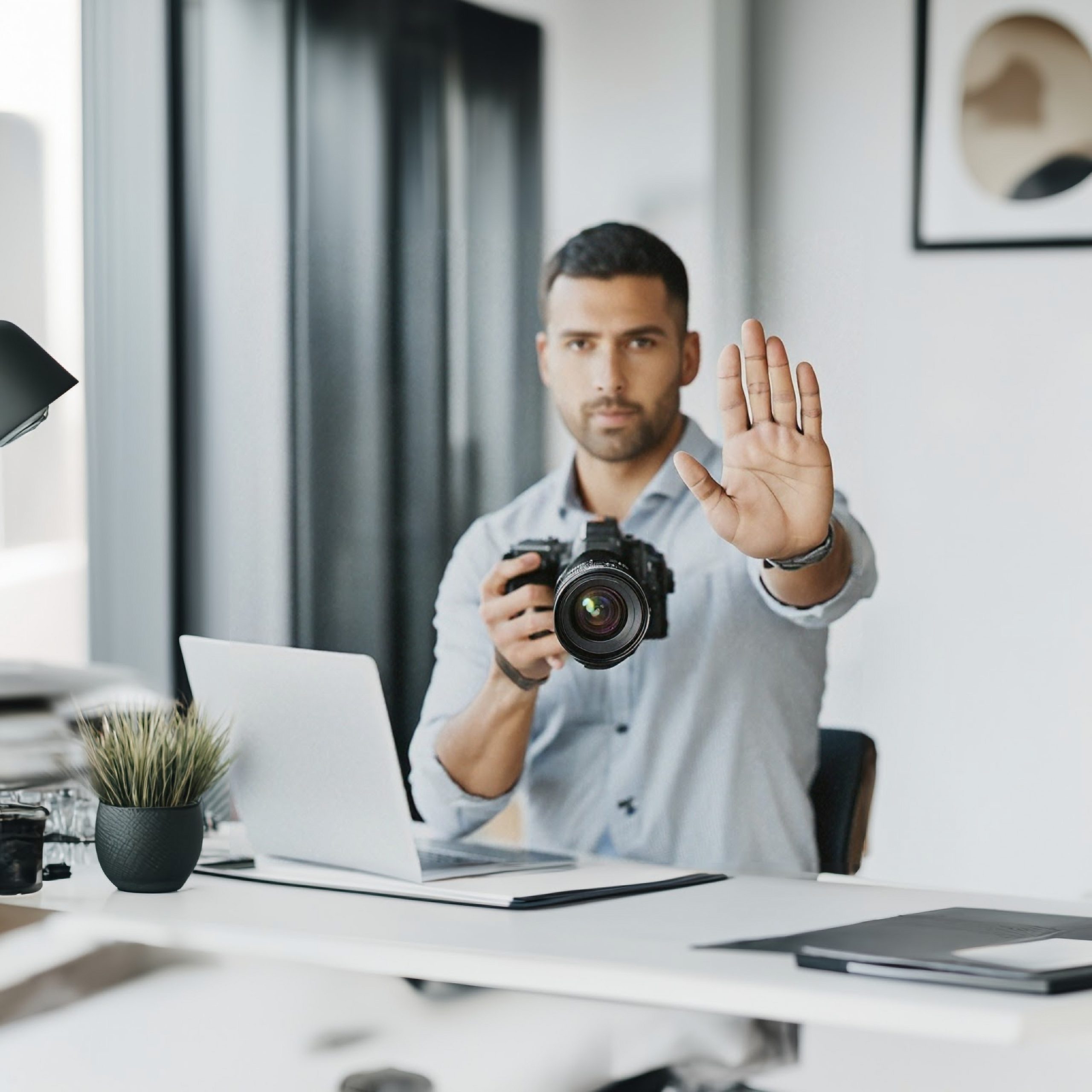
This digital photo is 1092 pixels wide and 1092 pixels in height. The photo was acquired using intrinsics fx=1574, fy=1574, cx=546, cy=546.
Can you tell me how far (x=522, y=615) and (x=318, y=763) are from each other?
297 millimetres

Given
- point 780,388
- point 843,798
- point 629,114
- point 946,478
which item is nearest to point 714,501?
point 780,388

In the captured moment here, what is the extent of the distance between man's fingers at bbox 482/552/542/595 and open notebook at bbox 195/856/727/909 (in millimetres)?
281

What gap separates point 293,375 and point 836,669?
3.21 ft

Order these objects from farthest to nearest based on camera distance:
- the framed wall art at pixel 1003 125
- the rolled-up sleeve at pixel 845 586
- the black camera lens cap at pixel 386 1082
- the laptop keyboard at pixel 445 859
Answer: the framed wall art at pixel 1003 125 < the rolled-up sleeve at pixel 845 586 < the laptop keyboard at pixel 445 859 < the black camera lens cap at pixel 386 1082

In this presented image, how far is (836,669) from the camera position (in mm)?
2473

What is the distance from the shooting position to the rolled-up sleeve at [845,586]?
1.65m

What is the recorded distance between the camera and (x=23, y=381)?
4.42 ft

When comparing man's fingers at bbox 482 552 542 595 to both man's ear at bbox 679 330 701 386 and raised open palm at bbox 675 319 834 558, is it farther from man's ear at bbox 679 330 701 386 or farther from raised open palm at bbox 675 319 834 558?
man's ear at bbox 679 330 701 386

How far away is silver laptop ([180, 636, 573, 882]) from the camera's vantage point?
50.1 inches

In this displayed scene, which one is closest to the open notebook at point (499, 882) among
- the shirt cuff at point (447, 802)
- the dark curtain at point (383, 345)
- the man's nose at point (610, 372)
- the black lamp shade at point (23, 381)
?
the shirt cuff at point (447, 802)

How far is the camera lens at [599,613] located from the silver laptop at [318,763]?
8.4 inches

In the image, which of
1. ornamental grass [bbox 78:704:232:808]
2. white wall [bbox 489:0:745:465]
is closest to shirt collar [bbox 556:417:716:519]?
ornamental grass [bbox 78:704:232:808]

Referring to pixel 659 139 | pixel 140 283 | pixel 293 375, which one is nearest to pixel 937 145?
pixel 659 139

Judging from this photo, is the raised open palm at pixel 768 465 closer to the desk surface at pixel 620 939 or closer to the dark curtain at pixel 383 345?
the desk surface at pixel 620 939
